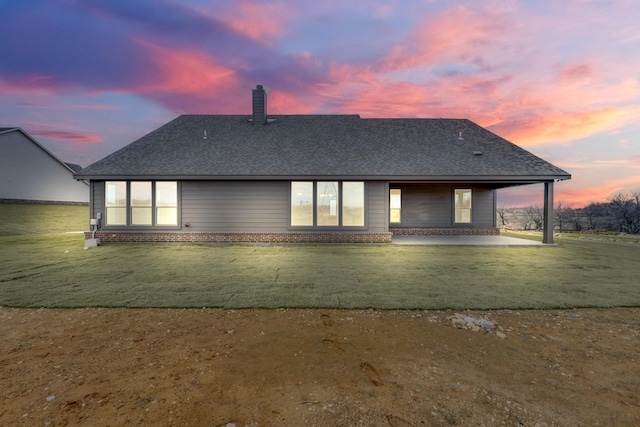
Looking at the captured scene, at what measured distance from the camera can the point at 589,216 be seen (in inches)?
880

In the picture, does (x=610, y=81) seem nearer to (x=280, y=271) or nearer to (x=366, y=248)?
(x=366, y=248)

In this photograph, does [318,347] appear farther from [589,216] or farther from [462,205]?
[589,216]

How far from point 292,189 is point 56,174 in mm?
21242

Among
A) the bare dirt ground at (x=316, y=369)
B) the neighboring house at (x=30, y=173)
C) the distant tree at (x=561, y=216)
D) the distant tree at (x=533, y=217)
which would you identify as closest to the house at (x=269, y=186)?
the bare dirt ground at (x=316, y=369)

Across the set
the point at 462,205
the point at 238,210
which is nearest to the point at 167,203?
the point at 238,210

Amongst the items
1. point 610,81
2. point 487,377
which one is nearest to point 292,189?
point 487,377

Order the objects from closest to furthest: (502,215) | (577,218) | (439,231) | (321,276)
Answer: (321,276) < (439,231) < (577,218) < (502,215)

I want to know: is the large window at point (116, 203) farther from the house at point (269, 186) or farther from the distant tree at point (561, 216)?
the distant tree at point (561, 216)

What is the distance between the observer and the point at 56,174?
2162cm

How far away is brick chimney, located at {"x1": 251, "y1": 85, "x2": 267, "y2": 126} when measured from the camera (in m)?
14.9

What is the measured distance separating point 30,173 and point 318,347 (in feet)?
86.4

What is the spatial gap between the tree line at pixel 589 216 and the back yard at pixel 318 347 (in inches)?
767

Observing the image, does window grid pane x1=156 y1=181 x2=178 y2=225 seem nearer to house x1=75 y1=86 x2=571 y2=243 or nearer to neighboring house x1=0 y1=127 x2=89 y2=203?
house x1=75 y1=86 x2=571 y2=243

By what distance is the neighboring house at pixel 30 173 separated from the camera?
59.7 ft
